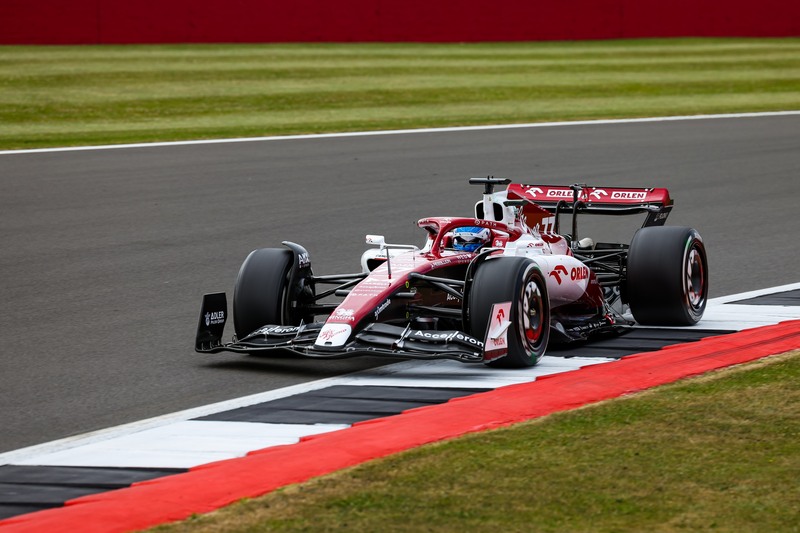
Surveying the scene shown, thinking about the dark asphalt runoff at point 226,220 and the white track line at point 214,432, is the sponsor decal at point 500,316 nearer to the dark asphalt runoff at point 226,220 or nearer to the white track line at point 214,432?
the white track line at point 214,432

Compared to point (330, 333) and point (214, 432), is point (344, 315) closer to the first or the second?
point (330, 333)

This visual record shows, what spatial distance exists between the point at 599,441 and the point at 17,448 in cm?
262

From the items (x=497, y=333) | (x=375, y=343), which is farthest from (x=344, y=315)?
(x=497, y=333)

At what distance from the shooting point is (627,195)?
983 centimetres

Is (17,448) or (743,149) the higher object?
(743,149)

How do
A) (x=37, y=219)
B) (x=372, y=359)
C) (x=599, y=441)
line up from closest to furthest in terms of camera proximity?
(x=599, y=441) < (x=372, y=359) < (x=37, y=219)

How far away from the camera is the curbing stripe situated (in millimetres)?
4934

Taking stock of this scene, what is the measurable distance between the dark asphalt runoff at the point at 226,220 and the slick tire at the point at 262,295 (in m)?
0.23

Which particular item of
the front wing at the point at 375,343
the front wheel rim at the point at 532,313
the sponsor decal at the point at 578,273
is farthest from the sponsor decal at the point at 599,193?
the front wing at the point at 375,343

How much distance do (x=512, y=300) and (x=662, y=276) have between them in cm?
162

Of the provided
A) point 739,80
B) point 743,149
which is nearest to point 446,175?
point 743,149

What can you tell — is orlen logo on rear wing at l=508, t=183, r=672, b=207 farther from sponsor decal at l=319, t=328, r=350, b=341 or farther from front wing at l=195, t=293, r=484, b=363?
sponsor decal at l=319, t=328, r=350, b=341

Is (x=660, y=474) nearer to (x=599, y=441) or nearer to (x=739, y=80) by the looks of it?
(x=599, y=441)

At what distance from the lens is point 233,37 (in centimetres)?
3372
